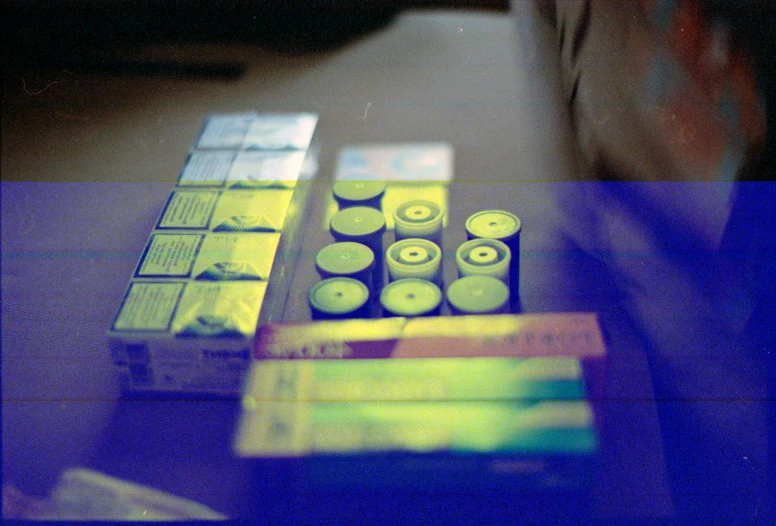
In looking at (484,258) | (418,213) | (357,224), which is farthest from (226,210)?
(484,258)

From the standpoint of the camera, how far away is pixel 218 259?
1.12m

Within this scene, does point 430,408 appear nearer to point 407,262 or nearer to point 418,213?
point 407,262

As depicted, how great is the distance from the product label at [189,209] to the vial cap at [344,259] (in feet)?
0.73

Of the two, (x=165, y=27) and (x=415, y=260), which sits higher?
(x=165, y=27)

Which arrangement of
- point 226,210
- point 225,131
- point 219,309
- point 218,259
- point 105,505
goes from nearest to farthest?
point 105,505, point 219,309, point 218,259, point 226,210, point 225,131

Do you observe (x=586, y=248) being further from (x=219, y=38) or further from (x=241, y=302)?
(x=219, y=38)

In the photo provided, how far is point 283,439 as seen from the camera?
905 mm

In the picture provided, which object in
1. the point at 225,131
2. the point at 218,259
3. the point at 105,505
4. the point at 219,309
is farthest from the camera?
the point at 225,131

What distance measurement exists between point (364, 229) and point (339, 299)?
19cm

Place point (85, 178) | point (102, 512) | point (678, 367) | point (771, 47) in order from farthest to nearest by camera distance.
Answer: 1. point (85, 178)
2. point (678, 367)
3. point (102, 512)
4. point (771, 47)

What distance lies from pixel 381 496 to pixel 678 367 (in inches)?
18.4

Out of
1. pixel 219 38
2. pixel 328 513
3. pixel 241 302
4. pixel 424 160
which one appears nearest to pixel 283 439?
pixel 328 513

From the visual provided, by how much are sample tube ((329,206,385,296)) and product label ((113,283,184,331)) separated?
29 centimetres

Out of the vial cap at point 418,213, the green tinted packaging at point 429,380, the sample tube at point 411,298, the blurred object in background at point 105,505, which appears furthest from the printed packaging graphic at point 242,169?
the blurred object in background at point 105,505
